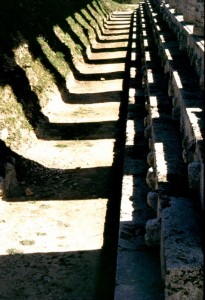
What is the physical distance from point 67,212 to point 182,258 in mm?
3300

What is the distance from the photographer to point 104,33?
88.4 ft

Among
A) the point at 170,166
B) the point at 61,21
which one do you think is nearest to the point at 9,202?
the point at 170,166

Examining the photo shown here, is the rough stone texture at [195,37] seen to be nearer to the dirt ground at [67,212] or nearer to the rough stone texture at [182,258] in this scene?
the dirt ground at [67,212]

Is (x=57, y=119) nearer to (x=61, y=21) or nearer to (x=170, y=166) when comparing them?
(x=170, y=166)

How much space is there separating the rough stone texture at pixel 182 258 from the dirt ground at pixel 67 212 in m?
1.33

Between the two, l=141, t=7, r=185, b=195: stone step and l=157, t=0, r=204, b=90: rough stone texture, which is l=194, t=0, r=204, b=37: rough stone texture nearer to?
l=157, t=0, r=204, b=90: rough stone texture

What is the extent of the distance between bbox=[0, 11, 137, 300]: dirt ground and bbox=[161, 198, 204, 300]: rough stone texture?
1332 millimetres

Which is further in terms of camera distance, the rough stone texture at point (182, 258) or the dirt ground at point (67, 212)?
the dirt ground at point (67, 212)

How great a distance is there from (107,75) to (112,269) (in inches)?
455

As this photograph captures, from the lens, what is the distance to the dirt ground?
538 cm

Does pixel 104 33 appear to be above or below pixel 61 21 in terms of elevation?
below

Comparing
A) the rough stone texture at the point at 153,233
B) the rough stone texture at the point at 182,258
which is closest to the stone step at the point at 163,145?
the rough stone texture at the point at 153,233

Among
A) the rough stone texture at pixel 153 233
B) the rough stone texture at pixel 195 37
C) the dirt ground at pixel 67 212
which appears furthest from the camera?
the rough stone texture at pixel 195 37

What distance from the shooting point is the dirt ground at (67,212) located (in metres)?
5.38
